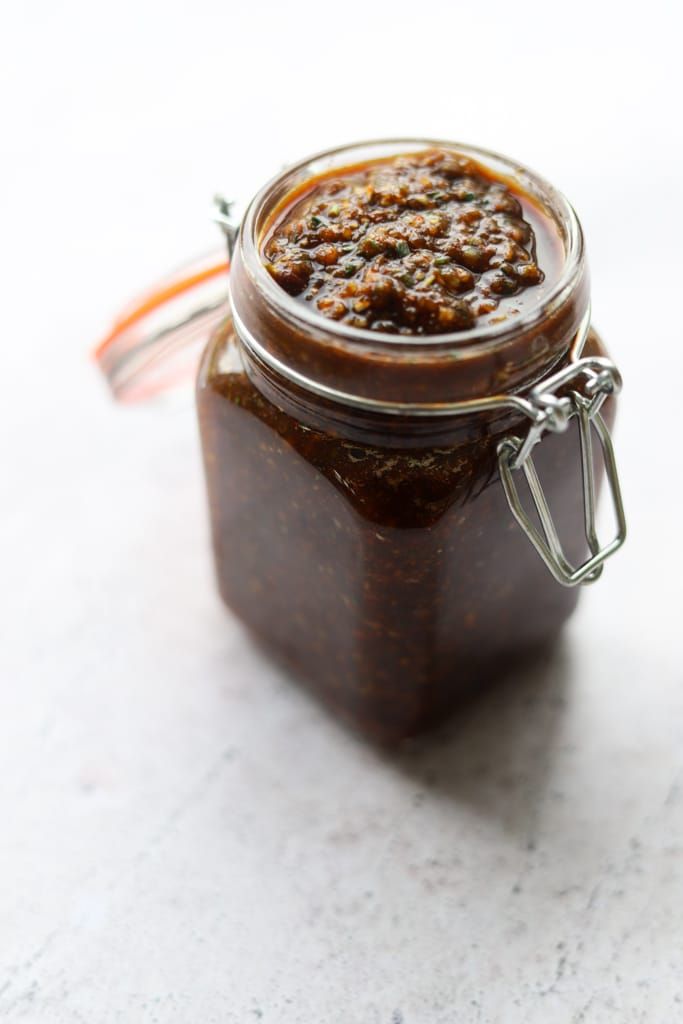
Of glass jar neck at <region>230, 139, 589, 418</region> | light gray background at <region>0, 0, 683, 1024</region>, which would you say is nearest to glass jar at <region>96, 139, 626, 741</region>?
glass jar neck at <region>230, 139, 589, 418</region>

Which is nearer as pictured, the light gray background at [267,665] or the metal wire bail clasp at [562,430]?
the metal wire bail clasp at [562,430]

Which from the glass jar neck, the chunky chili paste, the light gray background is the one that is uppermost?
the chunky chili paste

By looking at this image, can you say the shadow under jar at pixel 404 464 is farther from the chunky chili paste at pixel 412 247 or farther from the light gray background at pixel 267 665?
the light gray background at pixel 267 665

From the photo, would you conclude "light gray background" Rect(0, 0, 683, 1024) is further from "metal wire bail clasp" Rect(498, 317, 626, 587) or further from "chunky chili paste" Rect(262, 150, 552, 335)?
"chunky chili paste" Rect(262, 150, 552, 335)

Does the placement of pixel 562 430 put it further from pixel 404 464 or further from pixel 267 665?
pixel 267 665

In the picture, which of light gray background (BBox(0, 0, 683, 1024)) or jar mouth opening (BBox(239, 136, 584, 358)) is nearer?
jar mouth opening (BBox(239, 136, 584, 358))

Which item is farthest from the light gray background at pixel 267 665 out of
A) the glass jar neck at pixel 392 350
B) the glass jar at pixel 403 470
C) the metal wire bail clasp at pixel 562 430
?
Answer: the glass jar neck at pixel 392 350

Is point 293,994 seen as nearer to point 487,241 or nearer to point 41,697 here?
point 41,697
